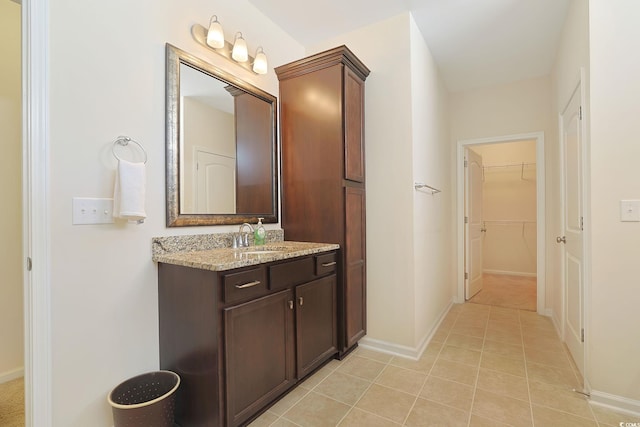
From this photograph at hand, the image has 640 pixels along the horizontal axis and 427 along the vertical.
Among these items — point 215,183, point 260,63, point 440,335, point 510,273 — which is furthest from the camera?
point 510,273

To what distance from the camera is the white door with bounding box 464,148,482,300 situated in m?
3.98

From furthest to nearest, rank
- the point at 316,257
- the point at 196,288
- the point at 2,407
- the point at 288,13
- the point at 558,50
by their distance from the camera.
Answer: the point at 558,50, the point at 288,13, the point at 316,257, the point at 2,407, the point at 196,288

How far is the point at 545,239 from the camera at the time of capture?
11.5 ft

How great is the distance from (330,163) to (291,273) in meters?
0.93

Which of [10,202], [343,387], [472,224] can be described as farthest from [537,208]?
[10,202]

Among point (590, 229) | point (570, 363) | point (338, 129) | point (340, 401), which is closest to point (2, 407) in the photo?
point (340, 401)

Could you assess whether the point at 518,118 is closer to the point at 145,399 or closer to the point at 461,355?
the point at 461,355

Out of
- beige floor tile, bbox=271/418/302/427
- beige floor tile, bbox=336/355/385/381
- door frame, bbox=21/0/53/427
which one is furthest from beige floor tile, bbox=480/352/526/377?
door frame, bbox=21/0/53/427

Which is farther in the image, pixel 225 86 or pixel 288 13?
pixel 288 13

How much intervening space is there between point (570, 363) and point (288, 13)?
354 cm

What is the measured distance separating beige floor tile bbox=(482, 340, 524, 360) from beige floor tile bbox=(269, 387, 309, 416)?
1630 millimetres

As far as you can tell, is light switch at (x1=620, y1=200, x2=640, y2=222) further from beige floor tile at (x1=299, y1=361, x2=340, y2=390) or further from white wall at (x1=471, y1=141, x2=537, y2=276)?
white wall at (x1=471, y1=141, x2=537, y2=276)

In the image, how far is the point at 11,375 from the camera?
6.49 feet

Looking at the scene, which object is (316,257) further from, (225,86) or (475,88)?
(475,88)
